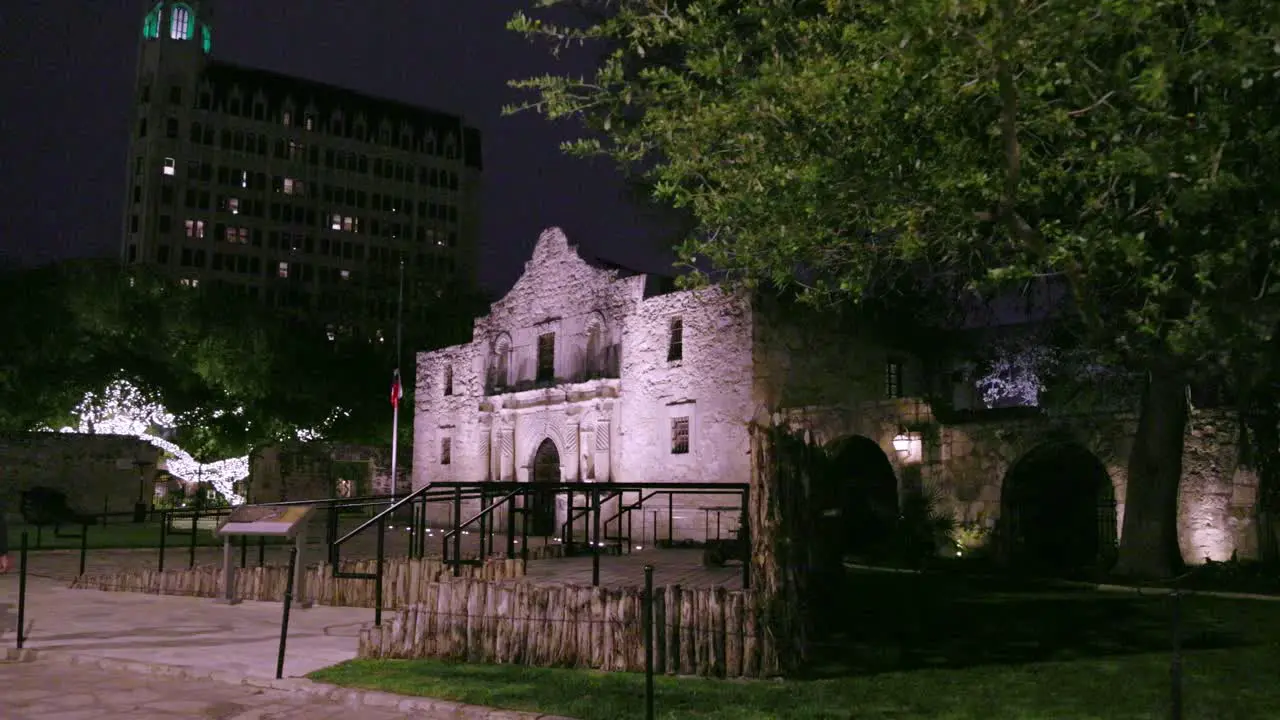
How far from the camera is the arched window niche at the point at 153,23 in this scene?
3816 inches

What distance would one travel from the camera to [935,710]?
7.68 meters

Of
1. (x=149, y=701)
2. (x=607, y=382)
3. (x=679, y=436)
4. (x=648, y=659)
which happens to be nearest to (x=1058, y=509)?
(x=679, y=436)

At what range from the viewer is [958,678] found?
8.90m

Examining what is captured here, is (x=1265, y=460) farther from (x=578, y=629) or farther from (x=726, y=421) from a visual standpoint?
(x=578, y=629)

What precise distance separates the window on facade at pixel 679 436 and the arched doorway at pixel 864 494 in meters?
4.22

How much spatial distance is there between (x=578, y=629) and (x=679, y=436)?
20.1 meters

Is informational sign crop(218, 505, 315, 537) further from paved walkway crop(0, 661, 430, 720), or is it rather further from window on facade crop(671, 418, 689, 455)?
window on facade crop(671, 418, 689, 455)

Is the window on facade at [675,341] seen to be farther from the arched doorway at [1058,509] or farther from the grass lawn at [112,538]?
the grass lawn at [112,538]

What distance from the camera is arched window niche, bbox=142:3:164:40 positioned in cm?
9694

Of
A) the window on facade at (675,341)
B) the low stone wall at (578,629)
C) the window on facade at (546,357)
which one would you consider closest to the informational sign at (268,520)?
the low stone wall at (578,629)

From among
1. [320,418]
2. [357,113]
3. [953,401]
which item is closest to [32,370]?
[320,418]

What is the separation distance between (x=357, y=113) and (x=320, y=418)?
63287 mm

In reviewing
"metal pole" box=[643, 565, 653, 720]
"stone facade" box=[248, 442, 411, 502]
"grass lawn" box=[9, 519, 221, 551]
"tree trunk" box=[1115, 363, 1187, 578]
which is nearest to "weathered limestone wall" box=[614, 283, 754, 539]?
"tree trunk" box=[1115, 363, 1187, 578]

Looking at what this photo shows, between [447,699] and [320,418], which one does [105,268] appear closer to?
[320,418]
